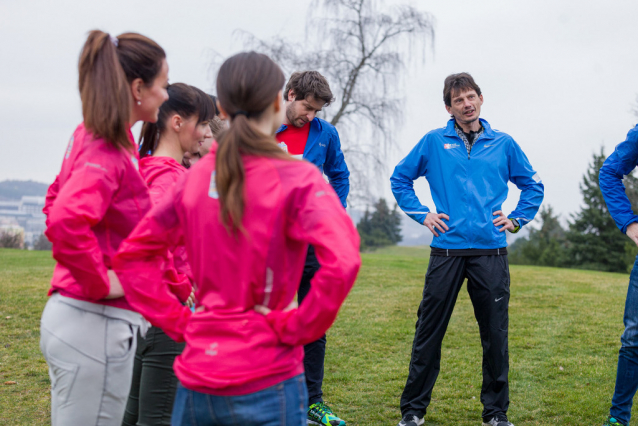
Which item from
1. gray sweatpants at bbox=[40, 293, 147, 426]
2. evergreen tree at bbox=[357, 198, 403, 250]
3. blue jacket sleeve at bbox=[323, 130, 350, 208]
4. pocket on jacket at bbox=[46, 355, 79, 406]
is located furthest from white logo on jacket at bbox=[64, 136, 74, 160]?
evergreen tree at bbox=[357, 198, 403, 250]

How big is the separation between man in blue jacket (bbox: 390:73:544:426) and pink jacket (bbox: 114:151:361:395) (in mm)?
2439

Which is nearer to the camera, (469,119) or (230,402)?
(230,402)


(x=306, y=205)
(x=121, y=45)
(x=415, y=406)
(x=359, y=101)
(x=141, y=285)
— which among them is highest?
(x=359, y=101)

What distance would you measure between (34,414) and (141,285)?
3.16 metres

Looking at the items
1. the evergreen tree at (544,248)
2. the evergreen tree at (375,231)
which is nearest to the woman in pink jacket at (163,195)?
the evergreen tree at (544,248)

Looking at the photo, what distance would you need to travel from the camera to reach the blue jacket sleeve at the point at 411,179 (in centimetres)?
412

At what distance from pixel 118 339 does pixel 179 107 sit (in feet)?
3.79

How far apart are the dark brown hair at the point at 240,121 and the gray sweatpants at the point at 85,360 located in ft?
2.42

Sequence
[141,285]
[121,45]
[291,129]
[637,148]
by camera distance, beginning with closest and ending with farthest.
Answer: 1. [141,285]
2. [121,45]
3. [637,148]
4. [291,129]

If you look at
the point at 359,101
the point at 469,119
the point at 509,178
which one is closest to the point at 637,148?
the point at 509,178

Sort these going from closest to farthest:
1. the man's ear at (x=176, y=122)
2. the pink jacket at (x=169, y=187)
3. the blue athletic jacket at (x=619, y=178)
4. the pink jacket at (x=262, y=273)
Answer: the pink jacket at (x=262, y=273) < the pink jacket at (x=169, y=187) < the man's ear at (x=176, y=122) < the blue athletic jacket at (x=619, y=178)

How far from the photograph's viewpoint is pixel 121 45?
6.78ft

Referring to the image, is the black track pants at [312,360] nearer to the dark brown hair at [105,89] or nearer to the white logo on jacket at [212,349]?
the dark brown hair at [105,89]

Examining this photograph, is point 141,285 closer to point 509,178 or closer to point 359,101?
point 509,178
